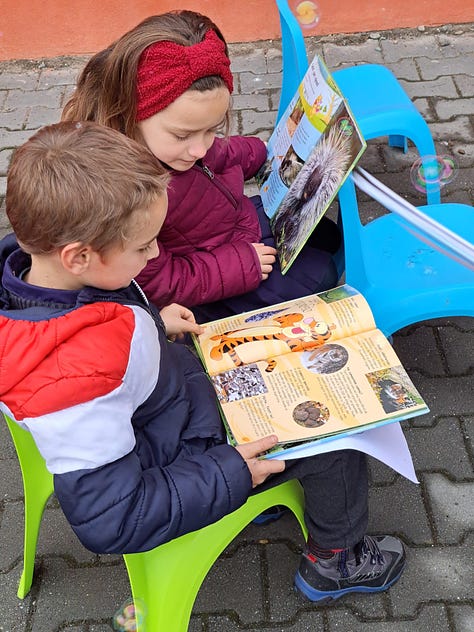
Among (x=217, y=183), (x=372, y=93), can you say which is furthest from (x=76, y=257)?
(x=372, y=93)

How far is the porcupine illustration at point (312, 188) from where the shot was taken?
1.80 metres

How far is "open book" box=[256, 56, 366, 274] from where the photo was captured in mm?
1793

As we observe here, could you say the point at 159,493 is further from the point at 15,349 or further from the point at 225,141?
the point at 225,141

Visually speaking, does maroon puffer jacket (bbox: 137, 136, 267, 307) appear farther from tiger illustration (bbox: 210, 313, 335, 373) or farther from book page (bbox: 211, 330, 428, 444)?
book page (bbox: 211, 330, 428, 444)

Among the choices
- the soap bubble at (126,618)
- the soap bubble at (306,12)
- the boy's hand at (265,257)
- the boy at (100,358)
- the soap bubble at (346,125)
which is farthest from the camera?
the soap bubble at (306,12)

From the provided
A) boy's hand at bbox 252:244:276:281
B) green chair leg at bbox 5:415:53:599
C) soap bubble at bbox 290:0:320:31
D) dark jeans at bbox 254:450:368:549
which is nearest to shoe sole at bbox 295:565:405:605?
dark jeans at bbox 254:450:368:549

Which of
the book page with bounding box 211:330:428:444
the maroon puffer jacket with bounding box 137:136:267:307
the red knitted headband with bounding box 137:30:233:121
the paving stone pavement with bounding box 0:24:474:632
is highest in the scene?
the red knitted headband with bounding box 137:30:233:121

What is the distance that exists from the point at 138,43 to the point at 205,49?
0.50 feet

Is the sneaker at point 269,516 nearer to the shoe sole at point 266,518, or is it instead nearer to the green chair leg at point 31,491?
the shoe sole at point 266,518

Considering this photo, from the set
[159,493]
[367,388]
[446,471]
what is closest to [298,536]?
[446,471]

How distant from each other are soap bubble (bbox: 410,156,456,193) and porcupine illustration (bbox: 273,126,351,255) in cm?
91

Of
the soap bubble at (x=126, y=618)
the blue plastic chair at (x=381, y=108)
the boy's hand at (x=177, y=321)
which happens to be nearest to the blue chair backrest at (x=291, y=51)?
the blue plastic chair at (x=381, y=108)

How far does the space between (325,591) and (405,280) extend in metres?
0.89

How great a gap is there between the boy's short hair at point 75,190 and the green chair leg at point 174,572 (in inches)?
26.1
